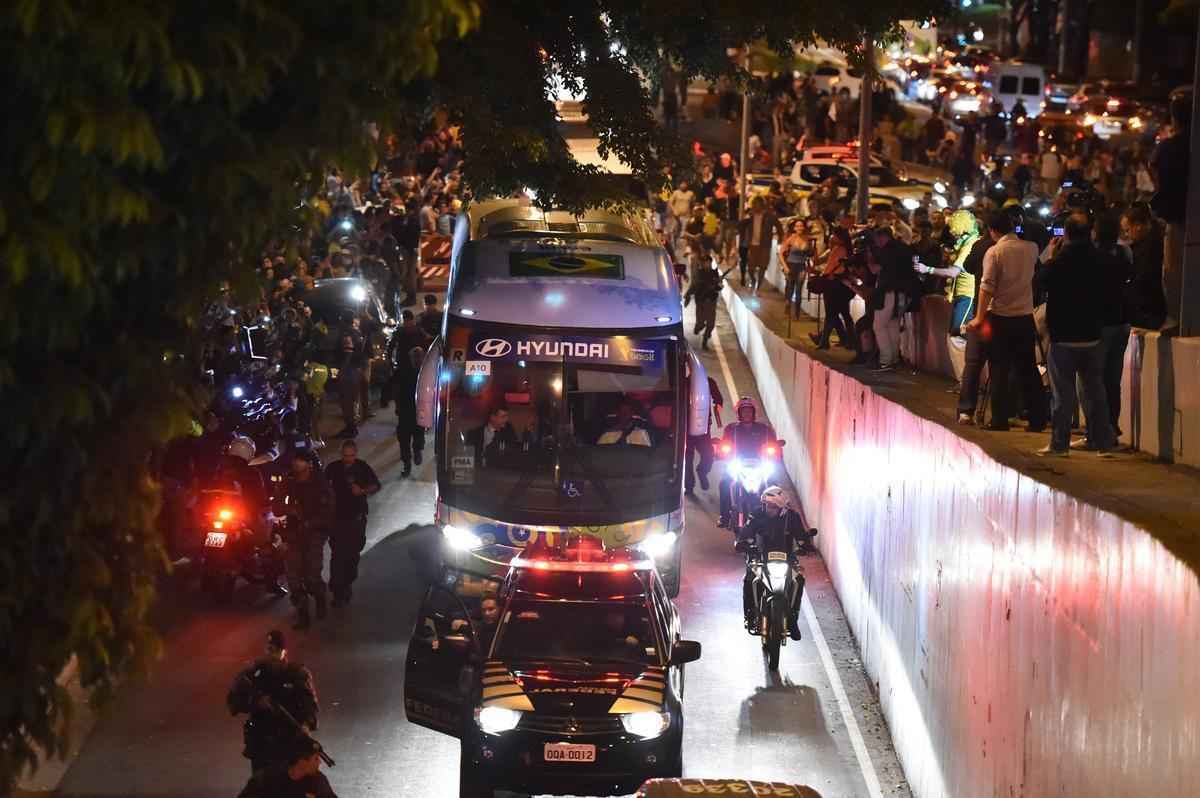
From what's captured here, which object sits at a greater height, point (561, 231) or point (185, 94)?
point (185, 94)

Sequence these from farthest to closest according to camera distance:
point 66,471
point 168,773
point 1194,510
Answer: point 168,773
point 1194,510
point 66,471

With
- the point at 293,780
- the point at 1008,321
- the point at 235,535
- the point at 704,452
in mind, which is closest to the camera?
the point at 293,780

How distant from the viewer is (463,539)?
18.3 meters

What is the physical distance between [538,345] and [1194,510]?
9119mm

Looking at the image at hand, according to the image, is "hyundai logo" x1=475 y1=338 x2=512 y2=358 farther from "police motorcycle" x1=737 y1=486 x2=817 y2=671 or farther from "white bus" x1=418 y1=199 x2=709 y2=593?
"police motorcycle" x1=737 y1=486 x2=817 y2=671

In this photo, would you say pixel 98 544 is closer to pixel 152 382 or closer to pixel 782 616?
pixel 152 382

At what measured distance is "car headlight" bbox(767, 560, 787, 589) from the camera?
56.2 feet

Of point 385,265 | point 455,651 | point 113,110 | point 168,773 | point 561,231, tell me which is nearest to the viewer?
point 113,110

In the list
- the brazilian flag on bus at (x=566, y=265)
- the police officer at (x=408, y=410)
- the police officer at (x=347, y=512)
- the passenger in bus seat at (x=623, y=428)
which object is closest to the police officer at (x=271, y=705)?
the police officer at (x=347, y=512)

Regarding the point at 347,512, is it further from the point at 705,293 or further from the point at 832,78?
the point at 832,78

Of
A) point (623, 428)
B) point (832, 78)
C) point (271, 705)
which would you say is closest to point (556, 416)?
point (623, 428)

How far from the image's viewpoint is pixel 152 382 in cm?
654

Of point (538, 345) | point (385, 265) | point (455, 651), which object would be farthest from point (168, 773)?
point (385, 265)

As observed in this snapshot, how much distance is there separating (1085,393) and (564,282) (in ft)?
23.2
